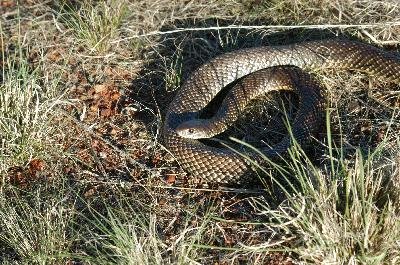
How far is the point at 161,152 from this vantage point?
5.91 metres

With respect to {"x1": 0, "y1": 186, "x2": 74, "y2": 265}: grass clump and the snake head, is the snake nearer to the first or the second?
the snake head

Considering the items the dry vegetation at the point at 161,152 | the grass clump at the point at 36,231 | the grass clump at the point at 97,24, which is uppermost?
the grass clump at the point at 97,24

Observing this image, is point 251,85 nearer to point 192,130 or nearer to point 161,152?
point 192,130

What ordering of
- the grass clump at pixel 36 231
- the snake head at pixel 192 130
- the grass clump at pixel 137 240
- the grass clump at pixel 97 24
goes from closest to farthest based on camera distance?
1. the grass clump at pixel 137 240
2. the grass clump at pixel 36 231
3. the snake head at pixel 192 130
4. the grass clump at pixel 97 24

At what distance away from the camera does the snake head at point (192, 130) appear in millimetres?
5743

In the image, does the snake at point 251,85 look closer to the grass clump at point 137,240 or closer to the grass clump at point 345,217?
the grass clump at point 137,240

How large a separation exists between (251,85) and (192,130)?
38.7 inches

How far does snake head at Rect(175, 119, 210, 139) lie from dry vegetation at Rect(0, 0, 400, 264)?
0.28 meters

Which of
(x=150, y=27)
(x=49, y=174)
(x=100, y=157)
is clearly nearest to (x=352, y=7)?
(x=150, y=27)

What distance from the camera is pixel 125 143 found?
6.07 meters

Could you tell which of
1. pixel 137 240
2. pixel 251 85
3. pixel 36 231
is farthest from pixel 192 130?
pixel 36 231

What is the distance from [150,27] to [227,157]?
258 cm

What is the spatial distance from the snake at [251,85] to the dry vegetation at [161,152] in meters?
0.15

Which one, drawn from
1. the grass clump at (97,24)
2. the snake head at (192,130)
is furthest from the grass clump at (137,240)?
the grass clump at (97,24)
